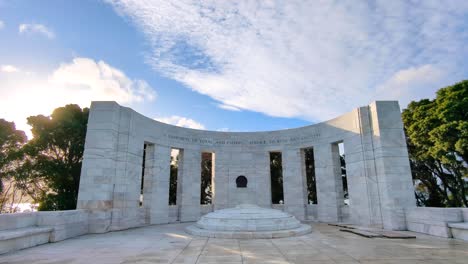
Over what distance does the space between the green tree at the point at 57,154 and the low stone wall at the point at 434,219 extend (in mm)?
25591

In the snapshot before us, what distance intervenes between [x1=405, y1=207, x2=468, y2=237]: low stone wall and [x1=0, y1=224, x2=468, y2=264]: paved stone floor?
1013 millimetres

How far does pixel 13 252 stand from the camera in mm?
9867

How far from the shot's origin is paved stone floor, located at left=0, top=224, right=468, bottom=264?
8.66 meters

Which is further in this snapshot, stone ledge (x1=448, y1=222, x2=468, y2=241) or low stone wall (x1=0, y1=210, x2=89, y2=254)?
stone ledge (x1=448, y1=222, x2=468, y2=241)

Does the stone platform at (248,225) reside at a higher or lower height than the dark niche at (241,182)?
lower

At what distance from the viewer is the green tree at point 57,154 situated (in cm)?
2242

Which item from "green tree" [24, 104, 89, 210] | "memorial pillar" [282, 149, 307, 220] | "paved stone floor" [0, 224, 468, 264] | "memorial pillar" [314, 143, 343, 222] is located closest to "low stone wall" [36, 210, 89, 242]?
"paved stone floor" [0, 224, 468, 264]

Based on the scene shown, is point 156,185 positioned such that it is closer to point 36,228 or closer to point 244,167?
point 244,167

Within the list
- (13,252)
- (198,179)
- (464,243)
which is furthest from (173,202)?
(464,243)

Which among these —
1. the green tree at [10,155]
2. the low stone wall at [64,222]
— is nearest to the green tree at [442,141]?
the low stone wall at [64,222]

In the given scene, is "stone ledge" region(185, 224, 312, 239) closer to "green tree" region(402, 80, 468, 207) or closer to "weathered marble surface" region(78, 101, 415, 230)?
"weathered marble surface" region(78, 101, 415, 230)

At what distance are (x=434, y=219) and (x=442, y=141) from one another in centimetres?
969

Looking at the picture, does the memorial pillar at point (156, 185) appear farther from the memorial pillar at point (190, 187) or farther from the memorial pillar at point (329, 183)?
the memorial pillar at point (329, 183)

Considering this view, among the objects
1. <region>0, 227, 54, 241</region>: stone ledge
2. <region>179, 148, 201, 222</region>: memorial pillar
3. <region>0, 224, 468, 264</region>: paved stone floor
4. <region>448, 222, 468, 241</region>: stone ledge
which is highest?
<region>179, 148, 201, 222</region>: memorial pillar
